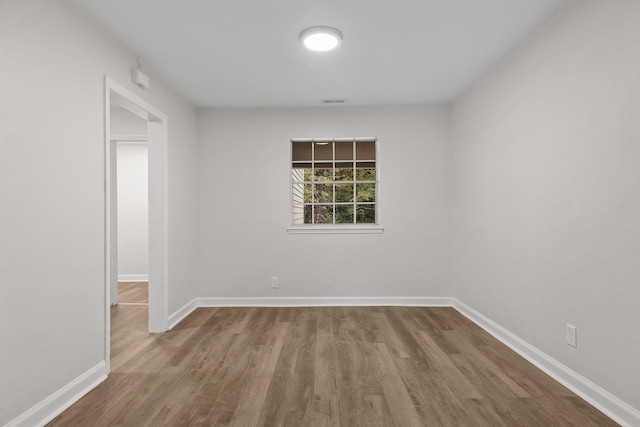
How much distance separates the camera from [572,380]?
87.7 inches

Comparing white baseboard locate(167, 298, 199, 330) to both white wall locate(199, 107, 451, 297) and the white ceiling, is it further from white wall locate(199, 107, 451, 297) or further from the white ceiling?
the white ceiling

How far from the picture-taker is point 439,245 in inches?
171

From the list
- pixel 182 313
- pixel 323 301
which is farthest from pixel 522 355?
pixel 182 313

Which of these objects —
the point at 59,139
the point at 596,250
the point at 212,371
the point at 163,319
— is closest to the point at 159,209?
the point at 163,319

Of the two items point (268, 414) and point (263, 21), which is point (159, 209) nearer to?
point (263, 21)

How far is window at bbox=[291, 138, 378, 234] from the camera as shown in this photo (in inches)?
177

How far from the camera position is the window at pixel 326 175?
448 cm

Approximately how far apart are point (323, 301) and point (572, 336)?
268cm

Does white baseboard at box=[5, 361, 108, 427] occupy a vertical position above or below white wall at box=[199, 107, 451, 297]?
below

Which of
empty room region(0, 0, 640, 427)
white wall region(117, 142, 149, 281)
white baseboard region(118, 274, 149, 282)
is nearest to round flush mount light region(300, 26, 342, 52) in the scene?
empty room region(0, 0, 640, 427)

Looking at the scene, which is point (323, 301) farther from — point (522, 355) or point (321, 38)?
point (321, 38)

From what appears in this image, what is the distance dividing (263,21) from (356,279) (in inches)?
121

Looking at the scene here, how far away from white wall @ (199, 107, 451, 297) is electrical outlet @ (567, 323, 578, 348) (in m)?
2.06

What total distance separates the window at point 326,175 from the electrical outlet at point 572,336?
2.48 meters
